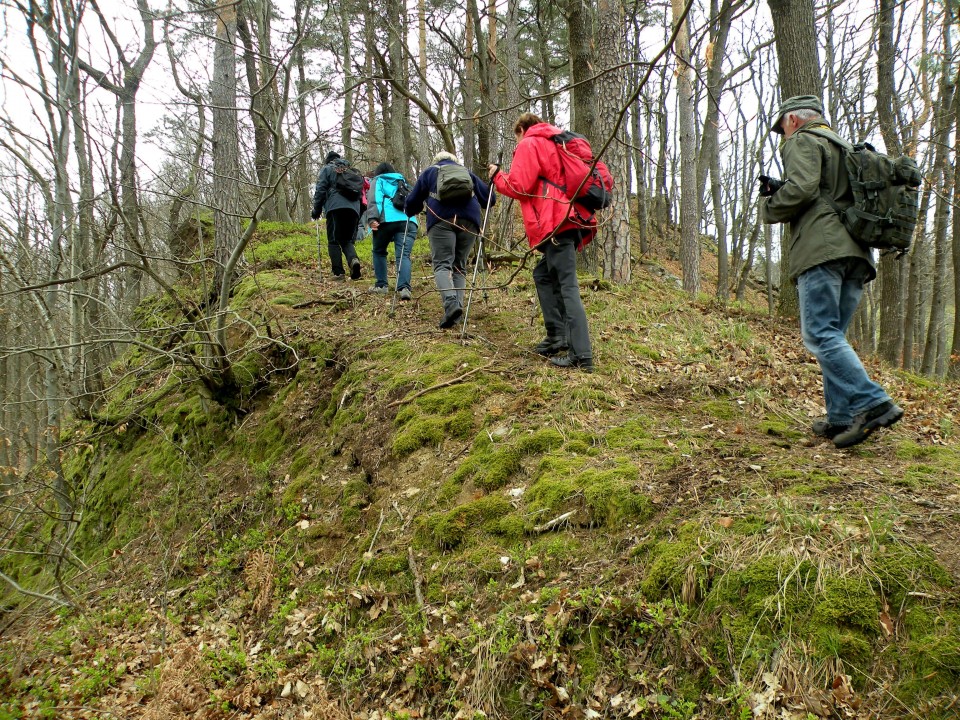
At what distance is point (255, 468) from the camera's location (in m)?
5.61

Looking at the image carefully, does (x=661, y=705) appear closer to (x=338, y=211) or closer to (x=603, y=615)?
(x=603, y=615)

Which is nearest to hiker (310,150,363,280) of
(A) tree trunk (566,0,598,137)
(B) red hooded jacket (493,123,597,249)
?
(A) tree trunk (566,0,598,137)

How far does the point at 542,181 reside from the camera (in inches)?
194

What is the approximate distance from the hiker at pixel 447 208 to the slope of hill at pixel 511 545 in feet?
1.83

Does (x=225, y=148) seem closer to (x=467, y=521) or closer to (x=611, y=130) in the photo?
(x=611, y=130)

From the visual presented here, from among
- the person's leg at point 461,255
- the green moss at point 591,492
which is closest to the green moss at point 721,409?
the green moss at point 591,492

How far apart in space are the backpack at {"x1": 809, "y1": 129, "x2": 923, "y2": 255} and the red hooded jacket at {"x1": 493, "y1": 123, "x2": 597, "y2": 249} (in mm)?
1927

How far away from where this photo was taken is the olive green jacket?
366 centimetres

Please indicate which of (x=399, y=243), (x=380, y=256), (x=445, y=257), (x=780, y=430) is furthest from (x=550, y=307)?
(x=380, y=256)

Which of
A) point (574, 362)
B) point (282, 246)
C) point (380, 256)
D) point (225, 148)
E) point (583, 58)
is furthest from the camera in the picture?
point (282, 246)

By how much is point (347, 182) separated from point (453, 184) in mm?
2701

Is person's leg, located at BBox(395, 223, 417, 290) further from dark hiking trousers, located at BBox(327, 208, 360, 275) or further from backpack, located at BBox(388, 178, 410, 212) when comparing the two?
dark hiking trousers, located at BBox(327, 208, 360, 275)

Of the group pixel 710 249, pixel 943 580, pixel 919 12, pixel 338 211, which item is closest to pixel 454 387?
pixel 943 580

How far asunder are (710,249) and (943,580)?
2608 cm
